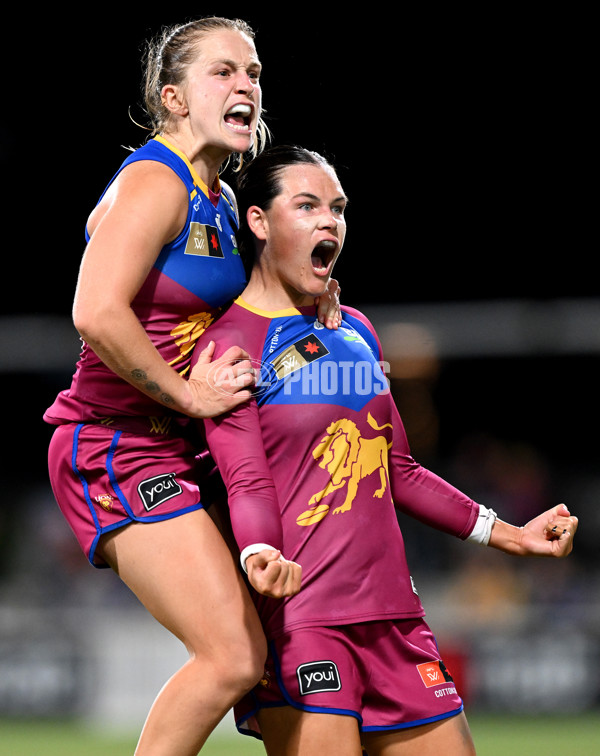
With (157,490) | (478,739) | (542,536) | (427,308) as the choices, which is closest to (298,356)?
(157,490)

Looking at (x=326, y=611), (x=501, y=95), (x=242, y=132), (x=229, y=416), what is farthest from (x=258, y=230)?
(x=501, y=95)

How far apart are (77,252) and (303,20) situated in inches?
140

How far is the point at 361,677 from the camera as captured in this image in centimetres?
255

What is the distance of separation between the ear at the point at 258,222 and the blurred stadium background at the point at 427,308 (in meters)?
1.63

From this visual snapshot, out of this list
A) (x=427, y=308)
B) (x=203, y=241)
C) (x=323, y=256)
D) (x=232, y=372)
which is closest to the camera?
(x=232, y=372)

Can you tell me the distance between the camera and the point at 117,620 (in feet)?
23.6

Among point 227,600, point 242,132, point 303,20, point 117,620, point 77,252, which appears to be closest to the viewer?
point 227,600

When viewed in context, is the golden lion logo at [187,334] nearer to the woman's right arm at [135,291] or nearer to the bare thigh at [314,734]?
the woman's right arm at [135,291]

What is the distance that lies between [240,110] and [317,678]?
1441 mm

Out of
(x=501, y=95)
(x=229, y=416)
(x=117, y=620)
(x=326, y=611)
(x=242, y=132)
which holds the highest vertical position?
(x=501, y=95)

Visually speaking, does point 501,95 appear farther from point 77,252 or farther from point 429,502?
point 429,502

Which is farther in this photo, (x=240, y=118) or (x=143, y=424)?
(x=240, y=118)

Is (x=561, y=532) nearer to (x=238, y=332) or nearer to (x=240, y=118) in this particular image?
(x=238, y=332)

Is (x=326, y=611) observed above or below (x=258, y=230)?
below
